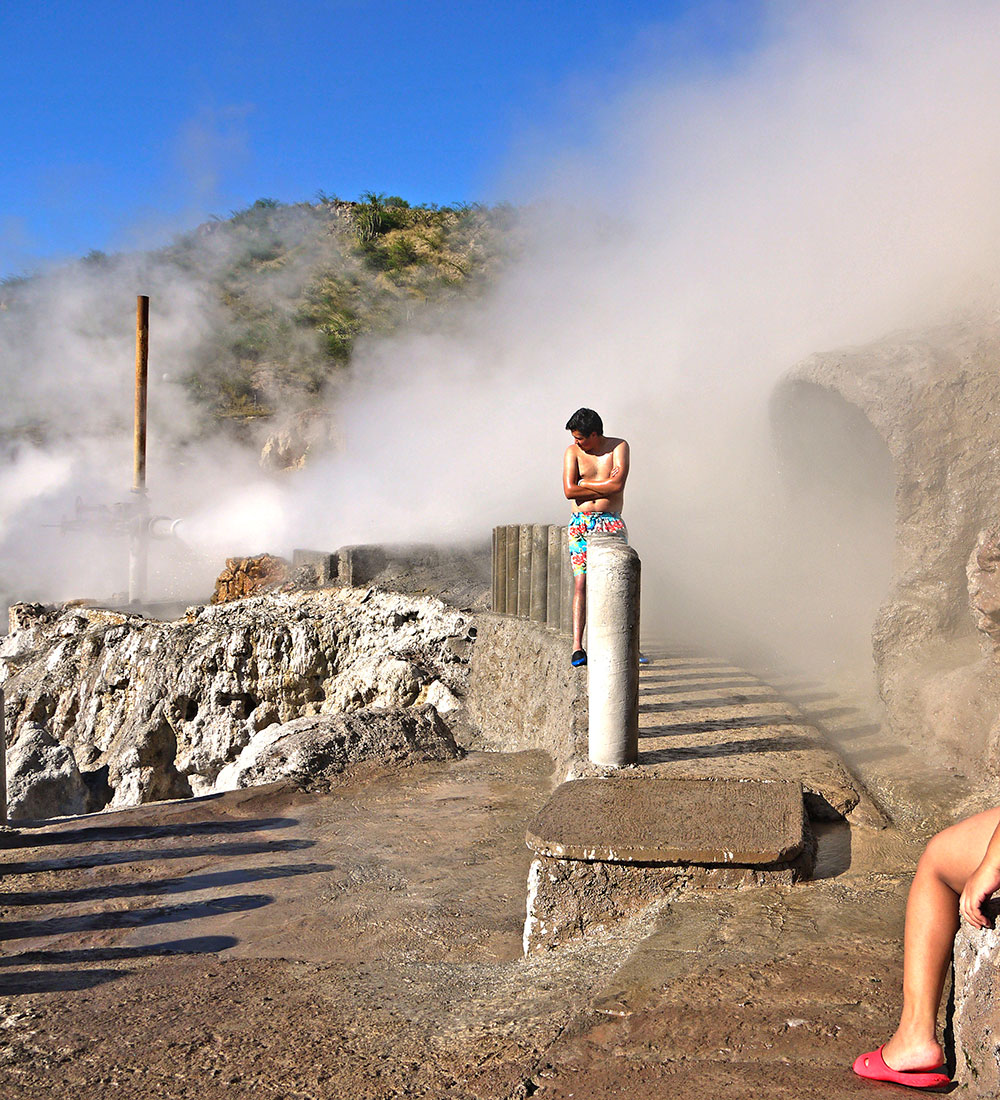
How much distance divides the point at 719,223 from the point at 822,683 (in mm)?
12602

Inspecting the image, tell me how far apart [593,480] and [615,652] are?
1525 mm

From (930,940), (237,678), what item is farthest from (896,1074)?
(237,678)

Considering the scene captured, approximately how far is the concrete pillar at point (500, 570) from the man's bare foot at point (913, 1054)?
626 cm

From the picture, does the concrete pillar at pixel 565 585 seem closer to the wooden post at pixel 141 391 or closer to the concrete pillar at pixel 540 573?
the concrete pillar at pixel 540 573

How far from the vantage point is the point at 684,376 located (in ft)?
50.8

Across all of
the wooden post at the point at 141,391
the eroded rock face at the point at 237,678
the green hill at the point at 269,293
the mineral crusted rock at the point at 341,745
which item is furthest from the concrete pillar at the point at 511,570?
the green hill at the point at 269,293

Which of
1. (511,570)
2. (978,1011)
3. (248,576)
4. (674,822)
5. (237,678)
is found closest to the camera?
(978,1011)

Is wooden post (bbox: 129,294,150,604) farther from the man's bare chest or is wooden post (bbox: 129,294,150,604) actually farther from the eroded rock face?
the man's bare chest

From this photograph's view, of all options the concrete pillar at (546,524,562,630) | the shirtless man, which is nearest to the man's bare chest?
the shirtless man

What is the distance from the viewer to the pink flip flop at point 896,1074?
6.59ft

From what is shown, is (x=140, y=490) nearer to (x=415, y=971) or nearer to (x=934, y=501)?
(x=934, y=501)

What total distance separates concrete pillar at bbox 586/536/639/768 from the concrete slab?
304 millimetres

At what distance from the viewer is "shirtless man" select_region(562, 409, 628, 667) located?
18.3 feet

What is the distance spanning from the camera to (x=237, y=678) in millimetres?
9359
